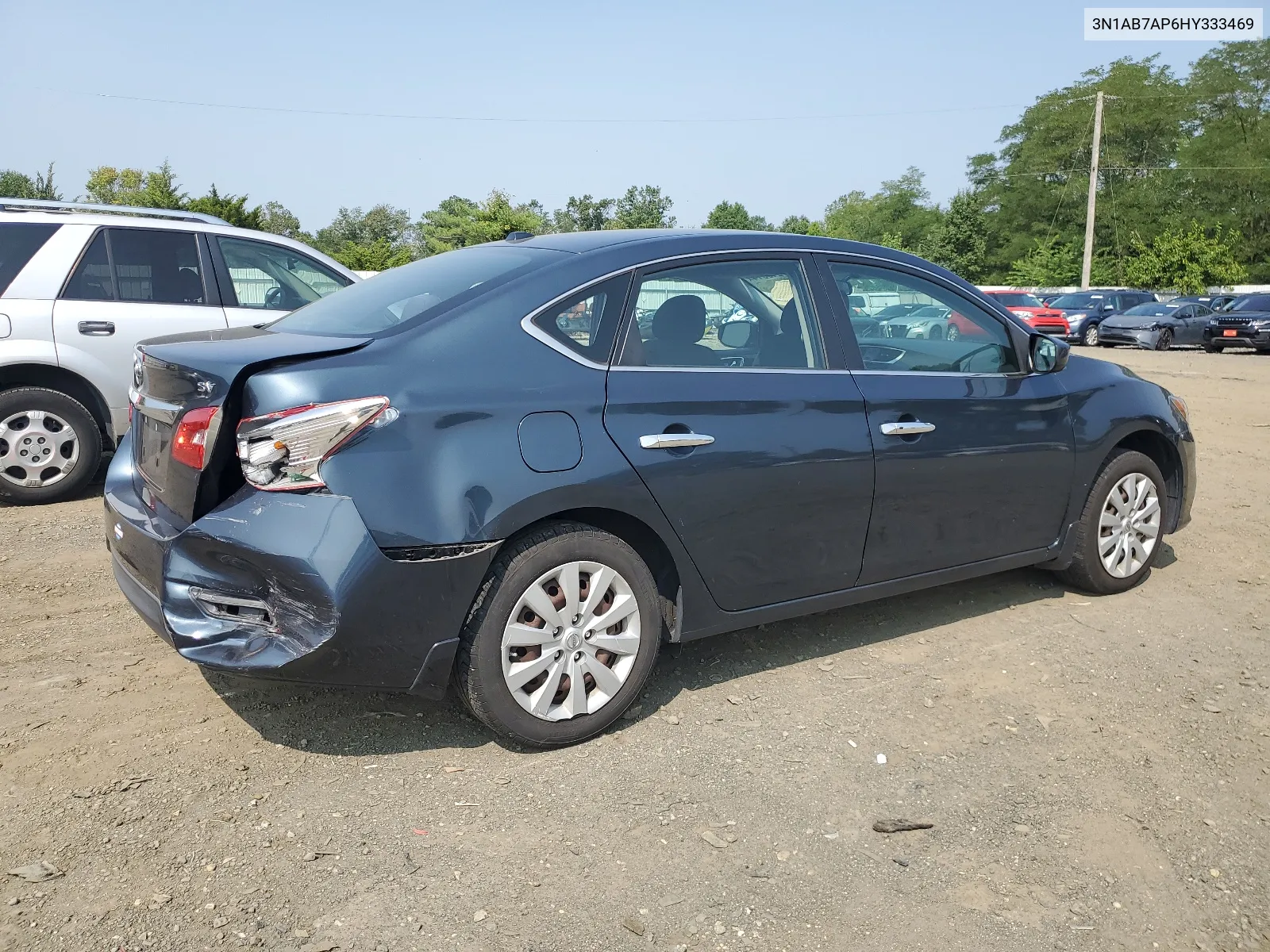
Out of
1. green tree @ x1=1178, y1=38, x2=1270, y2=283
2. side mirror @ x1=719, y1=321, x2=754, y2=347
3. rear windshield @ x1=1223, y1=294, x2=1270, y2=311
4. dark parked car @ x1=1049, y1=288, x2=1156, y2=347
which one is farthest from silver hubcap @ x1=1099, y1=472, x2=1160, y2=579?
green tree @ x1=1178, y1=38, x2=1270, y2=283

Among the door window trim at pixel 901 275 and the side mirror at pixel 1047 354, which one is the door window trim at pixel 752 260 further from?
the side mirror at pixel 1047 354

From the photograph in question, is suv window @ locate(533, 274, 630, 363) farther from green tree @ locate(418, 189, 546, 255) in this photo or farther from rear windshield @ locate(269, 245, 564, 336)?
green tree @ locate(418, 189, 546, 255)

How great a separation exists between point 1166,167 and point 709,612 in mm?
72173

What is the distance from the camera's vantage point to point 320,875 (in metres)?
2.78

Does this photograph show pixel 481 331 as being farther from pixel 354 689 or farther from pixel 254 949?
pixel 254 949

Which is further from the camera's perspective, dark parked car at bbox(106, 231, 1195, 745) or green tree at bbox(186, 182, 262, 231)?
green tree at bbox(186, 182, 262, 231)

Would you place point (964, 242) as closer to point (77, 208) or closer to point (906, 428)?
point (77, 208)

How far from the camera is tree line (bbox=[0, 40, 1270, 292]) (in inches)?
2179

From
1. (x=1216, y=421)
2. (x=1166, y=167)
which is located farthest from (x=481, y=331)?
(x=1166, y=167)

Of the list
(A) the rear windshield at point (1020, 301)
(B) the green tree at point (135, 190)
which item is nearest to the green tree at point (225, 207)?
(B) the green tree at point (135, 190)

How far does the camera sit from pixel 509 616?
330 cm

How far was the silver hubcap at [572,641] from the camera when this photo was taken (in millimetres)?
3352

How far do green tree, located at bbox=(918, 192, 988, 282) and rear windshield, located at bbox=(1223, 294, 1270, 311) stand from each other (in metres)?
42.0

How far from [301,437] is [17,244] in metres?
4.83
